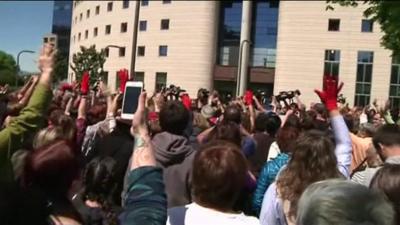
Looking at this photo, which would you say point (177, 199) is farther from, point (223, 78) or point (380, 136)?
point (223, 78)

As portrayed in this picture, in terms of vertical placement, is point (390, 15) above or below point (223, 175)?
above

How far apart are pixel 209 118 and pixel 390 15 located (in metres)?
8.68

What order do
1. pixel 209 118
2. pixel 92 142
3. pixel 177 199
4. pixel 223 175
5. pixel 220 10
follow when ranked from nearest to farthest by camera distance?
pixel 223 175
pixel 177 199
pixel 92 142
pixel 209 118
pixel 220 10

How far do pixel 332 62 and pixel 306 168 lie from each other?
183 feet

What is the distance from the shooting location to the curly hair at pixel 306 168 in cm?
392

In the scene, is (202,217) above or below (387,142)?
below

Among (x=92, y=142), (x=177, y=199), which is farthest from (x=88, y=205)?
(x=92, y=142)

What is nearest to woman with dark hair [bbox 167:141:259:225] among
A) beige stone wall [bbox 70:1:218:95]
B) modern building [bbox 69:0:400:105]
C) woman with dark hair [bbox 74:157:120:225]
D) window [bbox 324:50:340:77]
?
woman with dark hair [bbox 74:157:120:225]

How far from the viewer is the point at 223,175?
117 inches

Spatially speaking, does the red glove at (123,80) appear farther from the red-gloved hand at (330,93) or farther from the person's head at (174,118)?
the red-gloved hand at (330,93)

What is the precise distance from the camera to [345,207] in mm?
2197

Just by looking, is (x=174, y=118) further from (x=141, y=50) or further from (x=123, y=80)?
(x=141, y=50)

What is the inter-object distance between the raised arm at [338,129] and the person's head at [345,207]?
2.48 meters

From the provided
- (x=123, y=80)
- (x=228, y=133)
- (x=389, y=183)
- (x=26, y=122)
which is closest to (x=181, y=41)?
(x=228, y=133)
